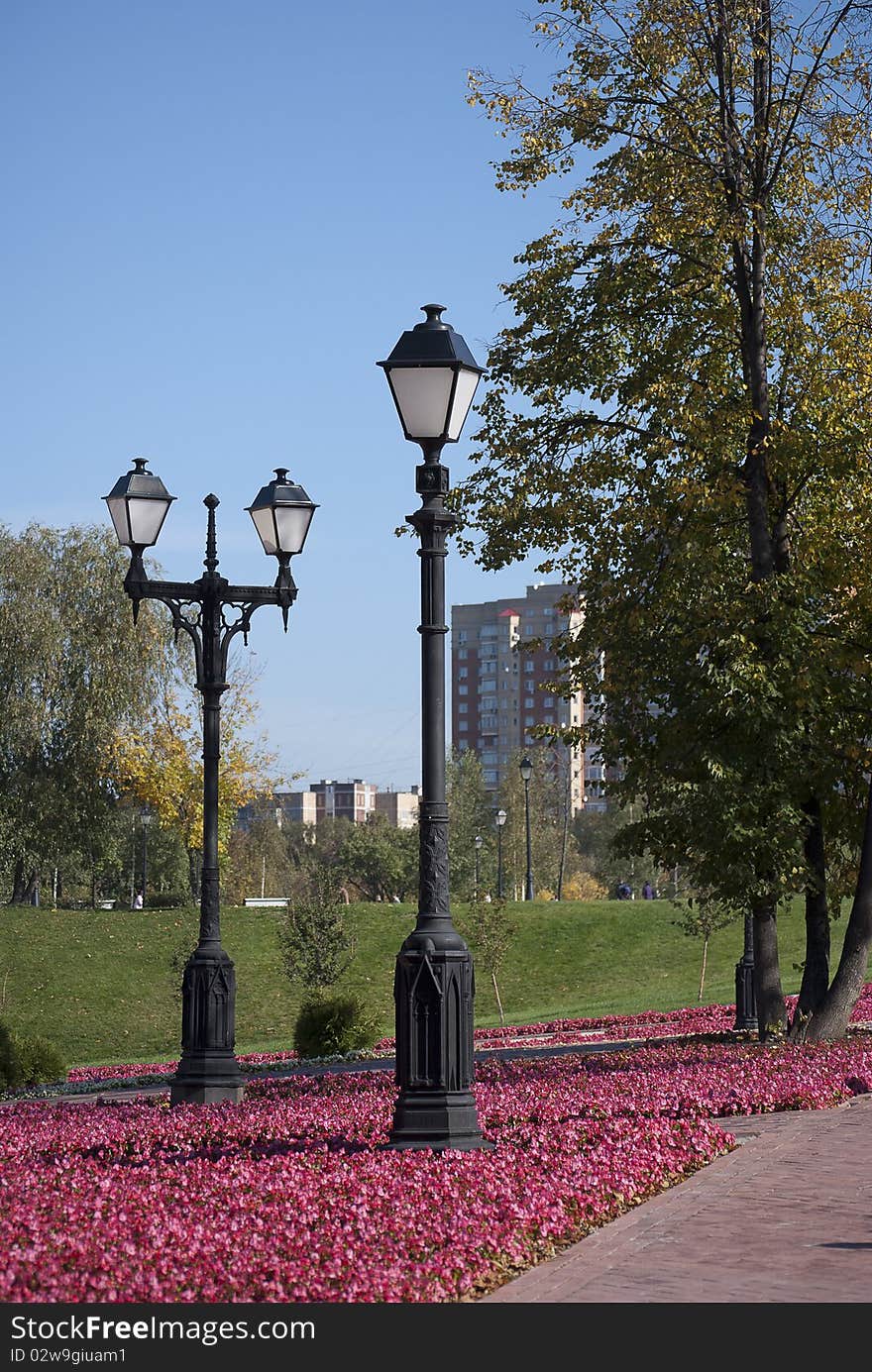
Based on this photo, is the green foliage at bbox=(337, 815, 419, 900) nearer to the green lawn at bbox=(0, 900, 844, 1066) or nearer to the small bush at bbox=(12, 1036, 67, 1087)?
the green lawn at bbox=(0, 900, 844, 1066)

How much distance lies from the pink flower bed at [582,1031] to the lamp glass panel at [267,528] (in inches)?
424

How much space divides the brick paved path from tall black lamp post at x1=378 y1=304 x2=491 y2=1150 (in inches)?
55.2

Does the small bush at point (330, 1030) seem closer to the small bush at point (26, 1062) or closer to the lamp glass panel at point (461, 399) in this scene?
the small bush at point (26, 1062)

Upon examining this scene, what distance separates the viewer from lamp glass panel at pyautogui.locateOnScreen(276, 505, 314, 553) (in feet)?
47.9

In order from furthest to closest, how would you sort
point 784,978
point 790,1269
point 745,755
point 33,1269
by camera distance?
1. point 784,978
2. point 745,755
3. point 790,1269
4. point 33,1269

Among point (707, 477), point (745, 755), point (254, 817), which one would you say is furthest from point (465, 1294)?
point (254, 817)

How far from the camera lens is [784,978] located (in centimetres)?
3878

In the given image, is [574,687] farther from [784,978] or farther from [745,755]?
[784,978]

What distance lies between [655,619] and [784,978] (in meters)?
22.9

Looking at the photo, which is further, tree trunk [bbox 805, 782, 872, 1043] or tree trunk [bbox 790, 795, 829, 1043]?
tree trunk [bbox 790, 795, 829, 1043]

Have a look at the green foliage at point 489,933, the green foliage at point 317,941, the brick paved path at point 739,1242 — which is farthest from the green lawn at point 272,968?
the brick paved path at point 739,1242

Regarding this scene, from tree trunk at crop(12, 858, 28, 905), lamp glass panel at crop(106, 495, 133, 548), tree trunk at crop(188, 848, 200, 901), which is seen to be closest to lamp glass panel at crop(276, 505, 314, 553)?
lamp glass panel at crop(106, 495, 133, 548)

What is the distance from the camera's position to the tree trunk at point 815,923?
733 inches

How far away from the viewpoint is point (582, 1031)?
2697 cm
